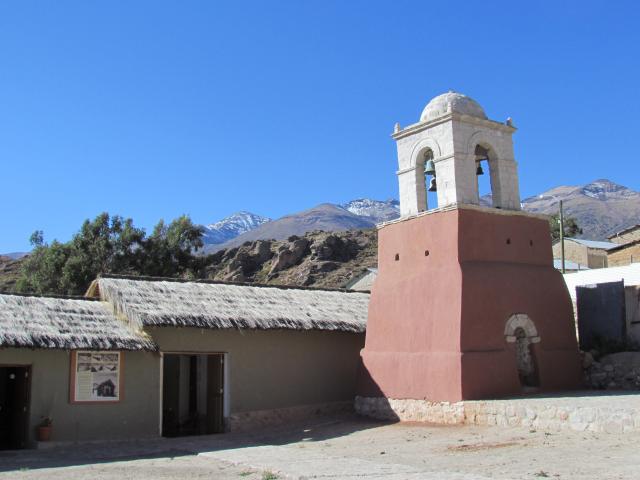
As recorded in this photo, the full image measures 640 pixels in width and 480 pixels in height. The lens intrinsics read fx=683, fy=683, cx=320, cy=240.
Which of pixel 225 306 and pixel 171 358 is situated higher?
pixel 225 306

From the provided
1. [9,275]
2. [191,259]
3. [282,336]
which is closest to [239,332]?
[282,336]

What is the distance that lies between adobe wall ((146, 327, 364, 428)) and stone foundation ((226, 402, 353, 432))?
0.09 ft

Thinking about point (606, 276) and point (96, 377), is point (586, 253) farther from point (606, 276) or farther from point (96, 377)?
point (96, 377)

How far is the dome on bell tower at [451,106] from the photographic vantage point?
621 inches

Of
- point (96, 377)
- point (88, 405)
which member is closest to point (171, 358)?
point (96, 377)

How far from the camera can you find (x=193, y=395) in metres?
17.6

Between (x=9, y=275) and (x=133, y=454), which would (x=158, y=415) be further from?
(x=9, y=275)

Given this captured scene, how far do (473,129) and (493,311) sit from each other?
4.29 metres

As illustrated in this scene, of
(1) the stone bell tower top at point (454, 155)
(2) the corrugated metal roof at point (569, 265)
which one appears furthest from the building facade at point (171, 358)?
(2) the corrugated metal roof at point (569, 265)

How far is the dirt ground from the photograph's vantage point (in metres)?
8.71

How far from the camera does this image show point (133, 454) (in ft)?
40.1

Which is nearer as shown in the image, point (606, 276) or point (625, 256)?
point (606, 276)

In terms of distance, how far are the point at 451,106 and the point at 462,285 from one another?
4226 mm

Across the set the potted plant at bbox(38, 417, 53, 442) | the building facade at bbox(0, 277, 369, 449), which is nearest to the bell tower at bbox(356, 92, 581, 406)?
the building facade at bbox(0, 277, 369, 449)
